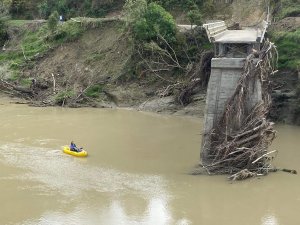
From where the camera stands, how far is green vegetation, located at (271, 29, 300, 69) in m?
33.1

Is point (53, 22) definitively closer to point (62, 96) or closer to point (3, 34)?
point (3, 34)

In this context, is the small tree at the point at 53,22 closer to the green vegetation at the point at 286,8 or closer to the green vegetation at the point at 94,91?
the green vegetation at the point at 94,91

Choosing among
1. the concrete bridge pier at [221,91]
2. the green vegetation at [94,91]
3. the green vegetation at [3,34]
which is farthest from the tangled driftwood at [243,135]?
the green vegetation at [3,34]

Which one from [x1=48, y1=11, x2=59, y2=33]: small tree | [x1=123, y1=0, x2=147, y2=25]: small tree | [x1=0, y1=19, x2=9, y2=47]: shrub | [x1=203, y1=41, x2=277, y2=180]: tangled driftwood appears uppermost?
[x1=123, y1=0, x2=147, y2=25]: small tree

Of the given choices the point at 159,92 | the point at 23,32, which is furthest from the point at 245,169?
the point at 23,32

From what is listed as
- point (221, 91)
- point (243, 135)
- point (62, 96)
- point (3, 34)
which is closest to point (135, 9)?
point (62, 96)

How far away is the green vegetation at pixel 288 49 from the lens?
3309cm

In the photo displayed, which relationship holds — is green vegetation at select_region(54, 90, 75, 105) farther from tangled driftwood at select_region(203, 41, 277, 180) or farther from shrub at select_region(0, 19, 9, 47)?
tangled driftwood at select_region(203, 41, 277, 180)

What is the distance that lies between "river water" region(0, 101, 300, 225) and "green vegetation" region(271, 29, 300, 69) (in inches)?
194

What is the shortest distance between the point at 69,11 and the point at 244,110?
35376 mm

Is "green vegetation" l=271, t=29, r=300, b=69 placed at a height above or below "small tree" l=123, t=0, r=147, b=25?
below

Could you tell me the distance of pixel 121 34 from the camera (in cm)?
4253

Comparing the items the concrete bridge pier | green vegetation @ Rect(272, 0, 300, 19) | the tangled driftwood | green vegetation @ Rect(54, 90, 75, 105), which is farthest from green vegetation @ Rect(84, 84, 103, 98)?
the tangled driftwood

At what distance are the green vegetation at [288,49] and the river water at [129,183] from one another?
16.2ft
